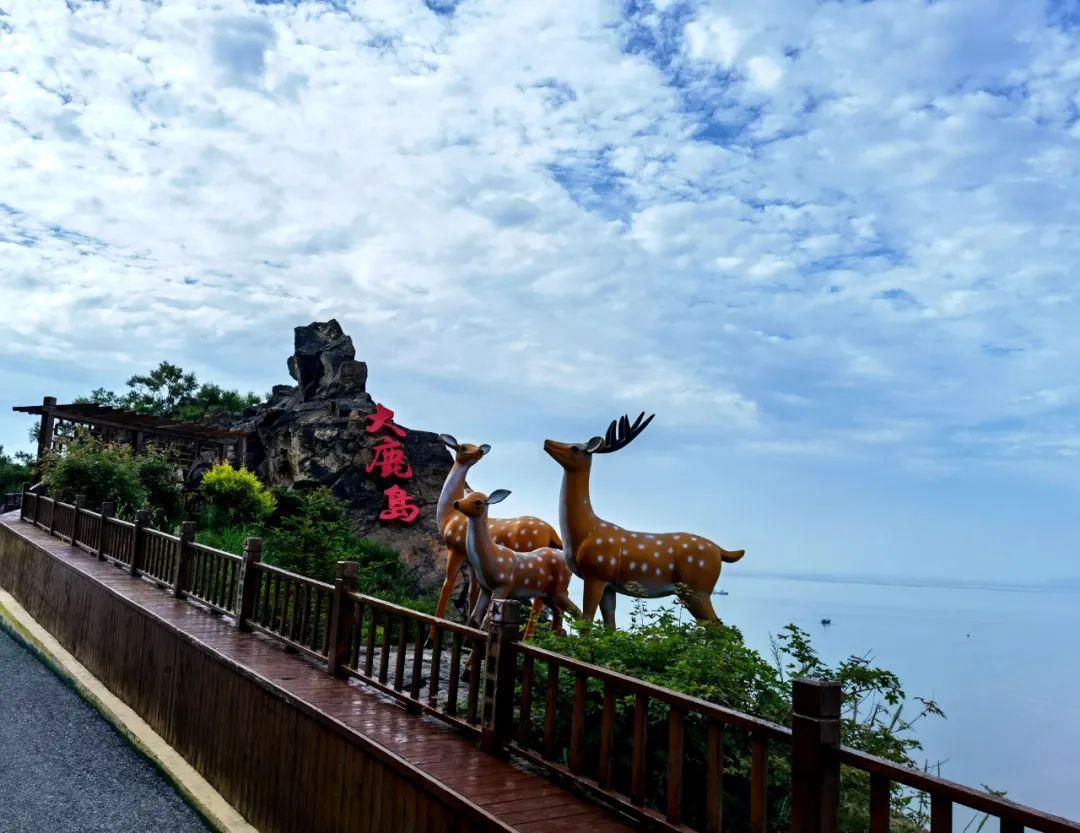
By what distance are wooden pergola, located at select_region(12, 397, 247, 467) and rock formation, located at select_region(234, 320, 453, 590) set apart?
8.53 ft

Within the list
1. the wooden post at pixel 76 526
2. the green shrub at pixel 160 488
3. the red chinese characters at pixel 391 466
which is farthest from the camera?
the green shrub at pixel 160 488

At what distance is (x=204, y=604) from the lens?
8.83 meters

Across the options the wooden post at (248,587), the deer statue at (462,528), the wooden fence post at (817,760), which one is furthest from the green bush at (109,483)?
the wooden fence post at (817,760)

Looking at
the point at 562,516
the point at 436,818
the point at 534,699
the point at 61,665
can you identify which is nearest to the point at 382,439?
the point at 61,665

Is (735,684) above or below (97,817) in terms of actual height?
above

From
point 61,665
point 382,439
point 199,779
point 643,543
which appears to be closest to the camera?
point 199,779

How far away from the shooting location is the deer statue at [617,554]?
729cm

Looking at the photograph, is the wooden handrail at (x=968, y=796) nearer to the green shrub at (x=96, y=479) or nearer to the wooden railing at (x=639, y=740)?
the wooden railing at (x=639, y=740)

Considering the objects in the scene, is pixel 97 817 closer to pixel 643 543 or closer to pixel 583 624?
pixel 583 624

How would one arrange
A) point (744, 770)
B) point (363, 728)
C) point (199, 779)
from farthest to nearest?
point (199, 779) < point (363, 728) < point (744, 770)

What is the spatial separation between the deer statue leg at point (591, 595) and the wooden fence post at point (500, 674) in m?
2.88

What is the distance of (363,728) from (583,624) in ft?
5.28

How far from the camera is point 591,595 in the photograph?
734 centimetres

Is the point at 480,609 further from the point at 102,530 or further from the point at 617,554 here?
the point at 102,530
